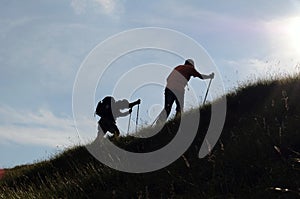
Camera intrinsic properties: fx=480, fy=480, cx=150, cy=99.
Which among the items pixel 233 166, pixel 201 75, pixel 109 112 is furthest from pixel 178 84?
pixel 233 166

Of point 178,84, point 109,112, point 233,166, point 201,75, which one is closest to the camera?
point 233,166

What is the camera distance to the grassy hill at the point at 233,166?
20.2 ft

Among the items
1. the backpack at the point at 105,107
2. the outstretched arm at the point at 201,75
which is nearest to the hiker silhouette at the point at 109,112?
the backpack at the point at 105,107

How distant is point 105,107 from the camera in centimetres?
1437

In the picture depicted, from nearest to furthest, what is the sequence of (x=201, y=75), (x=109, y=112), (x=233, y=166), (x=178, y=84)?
(x=233, y=166)
(x=178, y=84)
(x=201, y=75)
(x=109, y=112)

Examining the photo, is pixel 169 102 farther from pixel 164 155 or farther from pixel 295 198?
pixel 295 198

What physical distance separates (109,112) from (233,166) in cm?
790

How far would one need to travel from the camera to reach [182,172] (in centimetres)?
749

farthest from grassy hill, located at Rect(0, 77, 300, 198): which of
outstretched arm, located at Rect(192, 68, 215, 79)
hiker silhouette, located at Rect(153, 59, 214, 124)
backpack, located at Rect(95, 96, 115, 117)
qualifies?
backpack, located at Rect(95, 96, 115, 117)

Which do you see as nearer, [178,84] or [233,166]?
[233,166]

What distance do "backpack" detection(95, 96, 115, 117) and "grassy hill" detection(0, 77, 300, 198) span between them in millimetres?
3402

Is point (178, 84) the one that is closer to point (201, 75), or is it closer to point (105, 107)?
point (201, 75)

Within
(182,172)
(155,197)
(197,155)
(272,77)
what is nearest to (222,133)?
(197,155)

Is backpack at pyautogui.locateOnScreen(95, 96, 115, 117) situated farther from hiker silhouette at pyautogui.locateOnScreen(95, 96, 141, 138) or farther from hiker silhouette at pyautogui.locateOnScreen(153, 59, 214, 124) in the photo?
hiker silhouette at pyautogui.locateOnScreen(153, 59, 214, 124)
